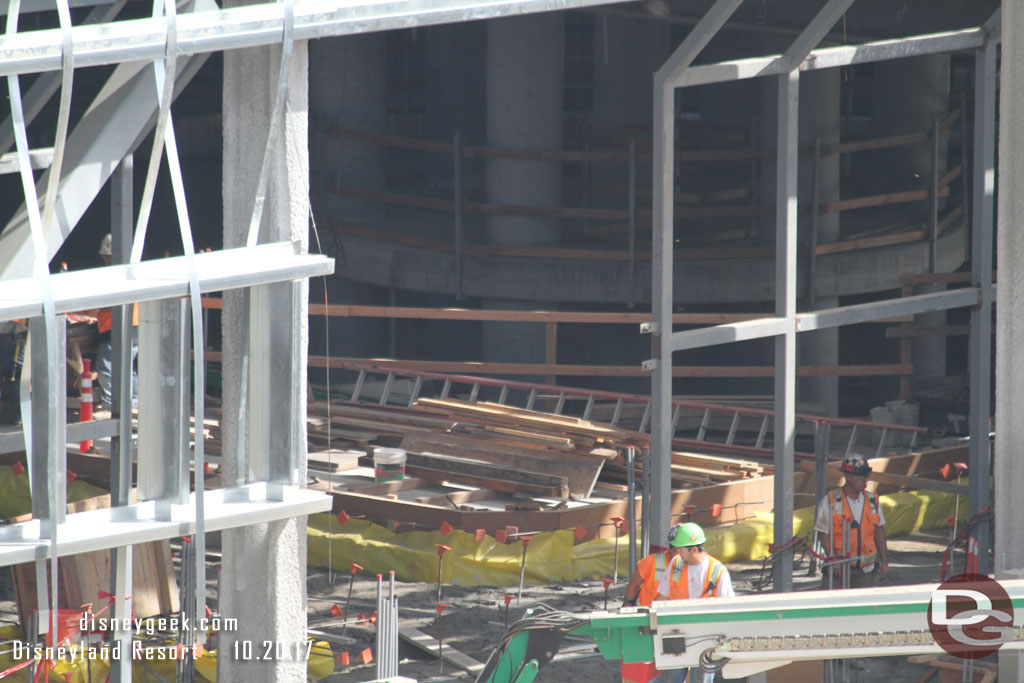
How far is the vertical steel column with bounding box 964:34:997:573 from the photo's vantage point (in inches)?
446

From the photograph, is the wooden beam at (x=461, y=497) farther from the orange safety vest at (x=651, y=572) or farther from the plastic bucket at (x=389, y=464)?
the orange safety vest at (x=651, y=572)

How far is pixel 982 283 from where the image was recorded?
1144 cm

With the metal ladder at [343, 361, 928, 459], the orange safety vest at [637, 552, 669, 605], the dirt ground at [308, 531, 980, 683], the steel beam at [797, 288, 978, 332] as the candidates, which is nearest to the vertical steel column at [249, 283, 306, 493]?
the orange safety vest at [637, 552, 669, 605]

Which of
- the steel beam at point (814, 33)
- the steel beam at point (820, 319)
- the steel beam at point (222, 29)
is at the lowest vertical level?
the steel beam at point (820, 319)

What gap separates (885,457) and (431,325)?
12205 mm

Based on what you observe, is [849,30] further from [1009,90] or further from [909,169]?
[909,169]

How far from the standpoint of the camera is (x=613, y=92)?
945 inches

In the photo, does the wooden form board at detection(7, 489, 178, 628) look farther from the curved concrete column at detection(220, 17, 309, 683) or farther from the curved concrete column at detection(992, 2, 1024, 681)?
the curved concrete column at detection(992, 2, 1024, 681)

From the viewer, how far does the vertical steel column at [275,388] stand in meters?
6.62

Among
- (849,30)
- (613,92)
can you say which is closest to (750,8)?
(849,30)

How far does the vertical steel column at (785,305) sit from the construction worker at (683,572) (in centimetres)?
136

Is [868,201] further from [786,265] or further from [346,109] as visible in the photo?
[786,265]

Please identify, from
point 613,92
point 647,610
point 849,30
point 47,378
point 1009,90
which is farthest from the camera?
point 613,92

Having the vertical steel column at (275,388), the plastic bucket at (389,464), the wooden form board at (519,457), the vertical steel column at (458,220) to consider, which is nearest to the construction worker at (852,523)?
the wooden form board at (519,457)
